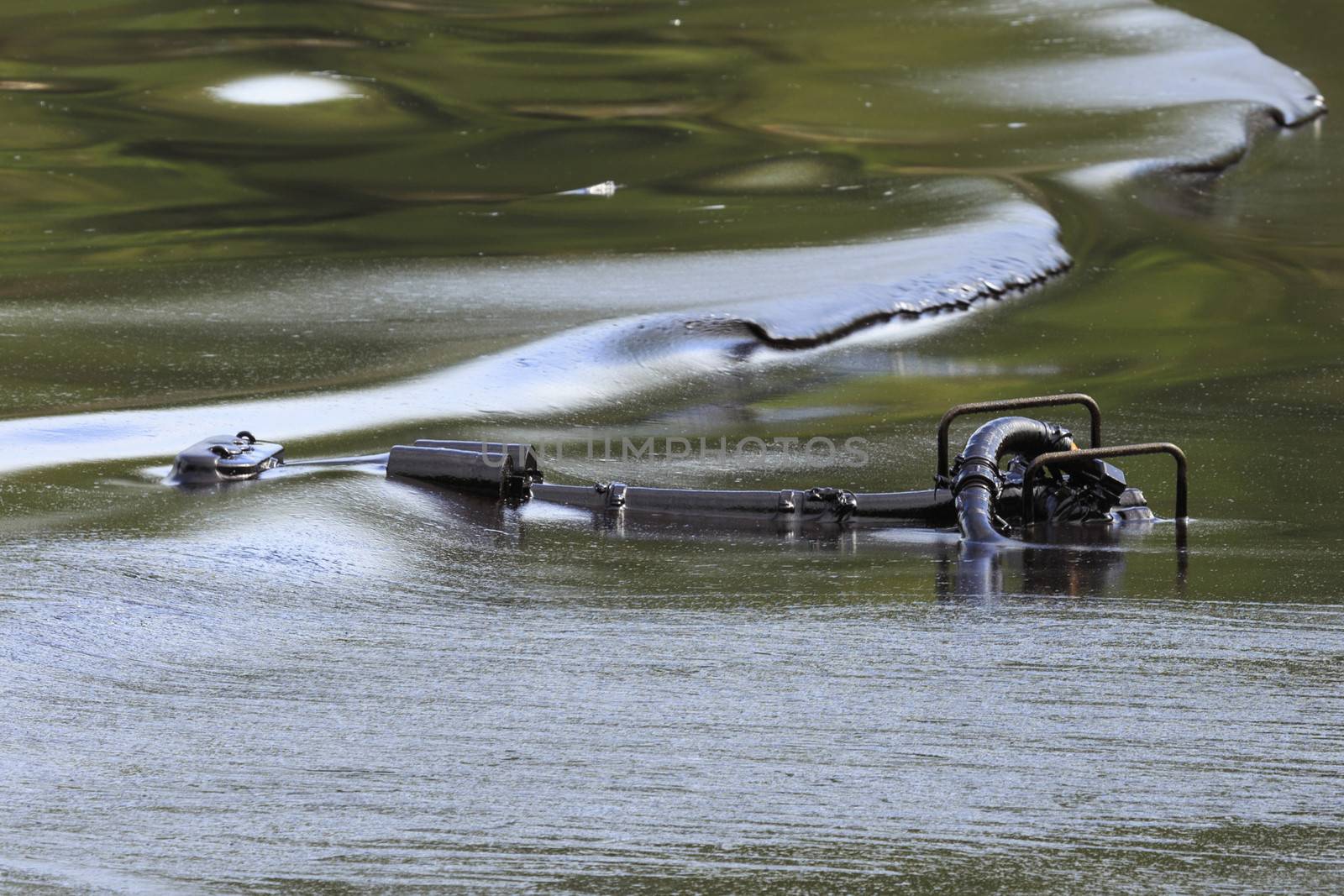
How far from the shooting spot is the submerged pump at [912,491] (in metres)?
3.49

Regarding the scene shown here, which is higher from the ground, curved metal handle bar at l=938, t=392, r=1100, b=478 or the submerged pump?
curved metal handle bar at l=938, t=392, r=1100, b=478

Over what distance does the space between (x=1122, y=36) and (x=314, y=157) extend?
476 cm

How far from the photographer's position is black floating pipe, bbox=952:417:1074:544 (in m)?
3.45

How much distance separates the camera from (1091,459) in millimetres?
3578

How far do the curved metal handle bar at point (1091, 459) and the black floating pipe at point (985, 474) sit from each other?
0.07 meters

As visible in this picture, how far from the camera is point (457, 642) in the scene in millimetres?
2885

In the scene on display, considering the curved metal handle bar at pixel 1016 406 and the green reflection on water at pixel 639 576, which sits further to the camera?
the curved metal handle bar at pixel 1016 406

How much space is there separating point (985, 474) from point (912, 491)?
0.22 m

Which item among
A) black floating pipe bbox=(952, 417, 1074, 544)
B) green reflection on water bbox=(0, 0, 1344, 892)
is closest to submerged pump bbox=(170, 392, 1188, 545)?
black floating pipe bbox=(952, 417, 1074, 544)

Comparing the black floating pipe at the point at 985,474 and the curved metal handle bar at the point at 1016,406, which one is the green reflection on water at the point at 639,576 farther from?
the curved metal handle bar at the point at 1016,406

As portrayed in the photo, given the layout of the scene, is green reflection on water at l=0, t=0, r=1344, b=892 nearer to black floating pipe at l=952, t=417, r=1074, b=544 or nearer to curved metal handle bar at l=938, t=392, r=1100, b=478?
black floating pipe at l=952, t=417, r=1074, b=544

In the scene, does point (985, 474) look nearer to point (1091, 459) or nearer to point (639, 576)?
point (1091, 459)

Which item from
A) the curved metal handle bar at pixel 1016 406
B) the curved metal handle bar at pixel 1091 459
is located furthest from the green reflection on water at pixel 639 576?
the curved metal handle bar at pixel 1016 406

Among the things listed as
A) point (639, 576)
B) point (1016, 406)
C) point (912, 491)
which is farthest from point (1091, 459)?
point (639, 576)
